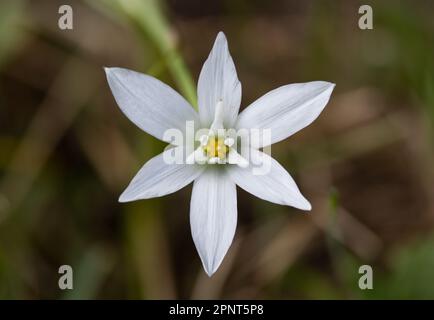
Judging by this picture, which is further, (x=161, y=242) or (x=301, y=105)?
(x=161, y=242)

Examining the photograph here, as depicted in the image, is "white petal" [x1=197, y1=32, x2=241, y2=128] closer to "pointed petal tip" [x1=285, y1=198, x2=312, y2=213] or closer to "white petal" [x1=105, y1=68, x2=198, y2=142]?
"white petal" [x1=105, y1=68, x2=198, y2=142]

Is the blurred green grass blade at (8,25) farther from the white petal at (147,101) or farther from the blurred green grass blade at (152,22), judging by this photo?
the white petal at (147,101)

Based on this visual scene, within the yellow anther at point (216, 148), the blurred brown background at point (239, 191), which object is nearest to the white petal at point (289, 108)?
the yellow anther at point (216, 148)

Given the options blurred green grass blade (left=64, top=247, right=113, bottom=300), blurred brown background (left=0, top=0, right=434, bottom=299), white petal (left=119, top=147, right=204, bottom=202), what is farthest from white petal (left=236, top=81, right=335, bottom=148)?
blurred green grass blade (left=64, top=247, right=113, bottom=300)
